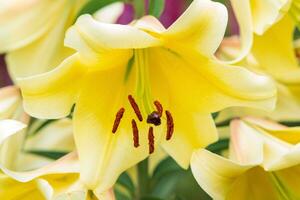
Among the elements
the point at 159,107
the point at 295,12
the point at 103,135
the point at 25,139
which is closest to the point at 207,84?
the point at 159,107

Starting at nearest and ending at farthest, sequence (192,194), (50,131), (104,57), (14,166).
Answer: (104,57) → (14,166) → (50,131) → (192,194)

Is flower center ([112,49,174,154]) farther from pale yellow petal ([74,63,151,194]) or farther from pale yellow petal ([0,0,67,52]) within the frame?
pale yellow petal ([0,0,67,52])

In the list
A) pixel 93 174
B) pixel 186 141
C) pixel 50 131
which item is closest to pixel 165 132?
pixel 186 141

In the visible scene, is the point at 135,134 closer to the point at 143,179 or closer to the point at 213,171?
the point at 213,171

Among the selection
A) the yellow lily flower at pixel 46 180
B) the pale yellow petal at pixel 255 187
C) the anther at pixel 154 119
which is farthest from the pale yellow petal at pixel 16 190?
the pale yellow petal at pixel 255 187

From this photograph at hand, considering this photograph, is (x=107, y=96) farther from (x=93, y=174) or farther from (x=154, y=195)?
(x=154, y=195)

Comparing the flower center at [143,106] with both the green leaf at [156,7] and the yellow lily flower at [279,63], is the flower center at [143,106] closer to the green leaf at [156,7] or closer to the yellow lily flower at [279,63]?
the green leaf at [156,7]

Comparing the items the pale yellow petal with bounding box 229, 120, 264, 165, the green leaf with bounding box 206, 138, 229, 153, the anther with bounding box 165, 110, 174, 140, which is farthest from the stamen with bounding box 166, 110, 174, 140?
the green leaf with bounding box 206, 138, 229, 153
